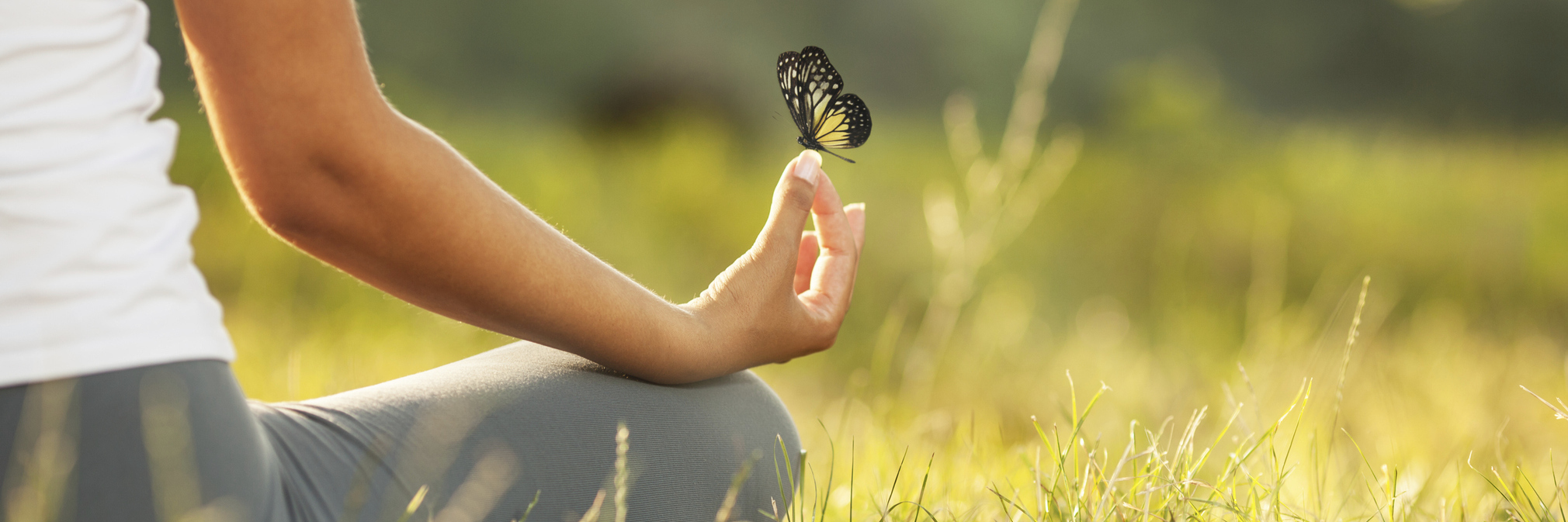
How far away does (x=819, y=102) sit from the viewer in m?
0.83

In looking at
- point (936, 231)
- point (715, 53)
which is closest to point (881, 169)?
point (715, 53)

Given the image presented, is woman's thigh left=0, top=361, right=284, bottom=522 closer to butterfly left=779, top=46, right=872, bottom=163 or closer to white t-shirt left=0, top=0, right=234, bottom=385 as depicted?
white t-shirt left=0, top=0, right=234, bottom=385

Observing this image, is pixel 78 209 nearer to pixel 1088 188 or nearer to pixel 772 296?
pixel 772 296

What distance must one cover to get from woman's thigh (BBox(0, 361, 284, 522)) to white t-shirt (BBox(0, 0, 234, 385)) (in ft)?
0.04

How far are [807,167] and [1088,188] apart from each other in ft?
12.5

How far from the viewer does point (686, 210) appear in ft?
12.8

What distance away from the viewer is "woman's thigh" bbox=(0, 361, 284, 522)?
1.46 feet

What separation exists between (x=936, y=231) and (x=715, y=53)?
4323 mm

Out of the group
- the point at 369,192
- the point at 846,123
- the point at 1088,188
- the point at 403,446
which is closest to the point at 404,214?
the point at 369,192

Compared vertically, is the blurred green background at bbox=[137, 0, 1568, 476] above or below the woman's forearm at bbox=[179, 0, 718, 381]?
below

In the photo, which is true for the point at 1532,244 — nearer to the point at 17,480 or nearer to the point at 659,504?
the point at 659,504

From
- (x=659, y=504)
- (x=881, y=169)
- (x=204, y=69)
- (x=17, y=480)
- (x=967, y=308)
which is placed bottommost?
(x=967, y=308)

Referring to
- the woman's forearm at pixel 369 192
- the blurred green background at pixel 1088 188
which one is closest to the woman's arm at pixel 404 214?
the woman's forearm at pixel 369 192

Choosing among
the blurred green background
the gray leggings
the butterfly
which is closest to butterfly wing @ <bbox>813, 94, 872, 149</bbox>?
the butterfly
